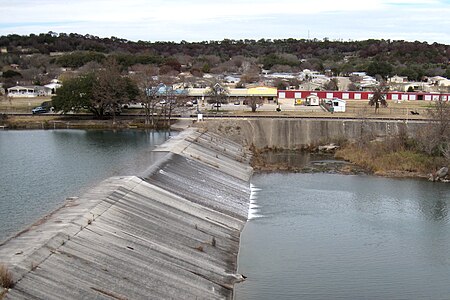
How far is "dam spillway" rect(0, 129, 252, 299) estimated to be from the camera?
16.1 m

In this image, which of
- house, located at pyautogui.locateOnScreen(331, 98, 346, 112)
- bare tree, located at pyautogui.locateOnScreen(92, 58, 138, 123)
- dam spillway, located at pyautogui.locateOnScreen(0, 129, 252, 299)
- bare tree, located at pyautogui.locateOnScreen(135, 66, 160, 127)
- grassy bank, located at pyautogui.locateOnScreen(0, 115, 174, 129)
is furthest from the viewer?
house, located at pyautogui.locateOnScreen(331, 98, 346, 112)

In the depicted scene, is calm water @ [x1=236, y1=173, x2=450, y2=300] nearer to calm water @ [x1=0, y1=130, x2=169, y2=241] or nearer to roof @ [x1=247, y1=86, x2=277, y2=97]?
calm water @ [x1=0, y1=130, x2=169, y2=241]

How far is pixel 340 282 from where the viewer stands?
19891mm

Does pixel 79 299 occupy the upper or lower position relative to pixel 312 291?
upper

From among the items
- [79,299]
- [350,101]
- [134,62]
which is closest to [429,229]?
[79,299]

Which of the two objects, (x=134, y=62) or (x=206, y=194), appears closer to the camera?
(x=206, y=194)

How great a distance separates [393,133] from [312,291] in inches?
1080

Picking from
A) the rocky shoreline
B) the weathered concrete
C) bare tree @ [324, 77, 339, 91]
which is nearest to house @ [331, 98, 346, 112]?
the weathered concrete

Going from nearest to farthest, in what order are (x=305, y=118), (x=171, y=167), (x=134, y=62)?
(x=171, y=167) → (x=305, y=118) → (x=134, y=62)

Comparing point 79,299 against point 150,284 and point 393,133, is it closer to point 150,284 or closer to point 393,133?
point 150,284

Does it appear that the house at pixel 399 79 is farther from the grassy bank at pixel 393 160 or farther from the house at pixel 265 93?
the grassy bank at pixel 393 160

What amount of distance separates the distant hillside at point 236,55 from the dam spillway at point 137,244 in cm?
7174

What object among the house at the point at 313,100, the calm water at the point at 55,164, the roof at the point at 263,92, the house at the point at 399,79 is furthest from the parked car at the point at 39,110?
the house at the point at 399,79

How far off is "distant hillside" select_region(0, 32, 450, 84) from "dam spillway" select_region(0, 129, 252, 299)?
71743 millimetres
